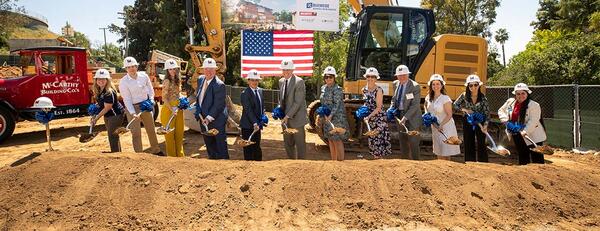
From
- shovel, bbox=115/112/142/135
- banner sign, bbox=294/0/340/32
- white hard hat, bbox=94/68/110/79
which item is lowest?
shovel, bbox=115/112/142/135

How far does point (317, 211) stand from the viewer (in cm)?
418

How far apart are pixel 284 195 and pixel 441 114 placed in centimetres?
260

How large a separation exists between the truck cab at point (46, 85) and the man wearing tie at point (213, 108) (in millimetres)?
6512

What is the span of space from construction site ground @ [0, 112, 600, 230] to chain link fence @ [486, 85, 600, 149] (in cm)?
535

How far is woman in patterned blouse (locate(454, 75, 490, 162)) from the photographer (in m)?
6.01

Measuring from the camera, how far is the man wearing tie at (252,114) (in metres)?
6.27

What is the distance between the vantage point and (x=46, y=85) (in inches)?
438

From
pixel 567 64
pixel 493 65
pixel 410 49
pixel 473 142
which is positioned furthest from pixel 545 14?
pixel 473 142

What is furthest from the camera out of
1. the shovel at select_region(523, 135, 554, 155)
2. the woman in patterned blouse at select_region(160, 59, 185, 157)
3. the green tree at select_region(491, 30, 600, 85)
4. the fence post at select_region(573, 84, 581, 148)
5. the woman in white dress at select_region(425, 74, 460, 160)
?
the green tree at select_region(491, 30, 600, 85)

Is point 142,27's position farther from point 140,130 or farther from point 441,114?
point 441,114

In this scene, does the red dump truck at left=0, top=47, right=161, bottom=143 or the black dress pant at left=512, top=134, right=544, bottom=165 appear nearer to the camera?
the black dress pant at left=512, top=134, right=544, bottom=165

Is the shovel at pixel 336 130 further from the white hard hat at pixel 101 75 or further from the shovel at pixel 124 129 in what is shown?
the white hard hat at pixel 101 75

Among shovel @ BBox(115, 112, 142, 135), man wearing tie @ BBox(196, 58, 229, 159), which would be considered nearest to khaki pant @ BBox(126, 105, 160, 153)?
shovel @ BBox(115, 112, 142, 135)

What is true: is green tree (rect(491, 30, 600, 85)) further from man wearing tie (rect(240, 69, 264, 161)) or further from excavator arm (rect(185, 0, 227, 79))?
man wearing tie (rect(240, 69, 264, 161))
